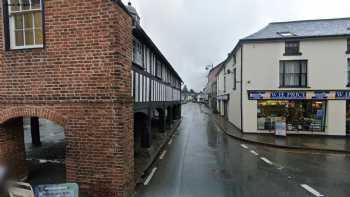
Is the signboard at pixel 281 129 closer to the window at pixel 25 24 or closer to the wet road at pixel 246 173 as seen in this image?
the wet road at pixel 246 173

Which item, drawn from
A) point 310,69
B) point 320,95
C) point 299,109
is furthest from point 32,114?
point 320,95

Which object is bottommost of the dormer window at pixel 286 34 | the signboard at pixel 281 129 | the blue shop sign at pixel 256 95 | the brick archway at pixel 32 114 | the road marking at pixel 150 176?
the road marking at pixel 150 176

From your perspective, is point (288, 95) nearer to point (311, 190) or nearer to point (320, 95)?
point (320, 95)

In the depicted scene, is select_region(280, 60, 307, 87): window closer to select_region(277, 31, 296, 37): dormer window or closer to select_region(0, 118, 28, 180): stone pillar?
select_region(277, 31, 296, 37): dormer window

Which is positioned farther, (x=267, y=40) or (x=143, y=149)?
(x=267, y=40)

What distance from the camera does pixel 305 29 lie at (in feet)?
50.6

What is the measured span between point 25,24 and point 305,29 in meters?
17.8

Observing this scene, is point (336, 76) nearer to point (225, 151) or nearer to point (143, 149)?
point (225, 151)

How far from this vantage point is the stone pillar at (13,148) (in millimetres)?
5475

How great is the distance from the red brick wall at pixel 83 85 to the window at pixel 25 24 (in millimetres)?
246

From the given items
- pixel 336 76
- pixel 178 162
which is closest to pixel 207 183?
pixel 178 162

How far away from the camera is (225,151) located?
10.7 metres

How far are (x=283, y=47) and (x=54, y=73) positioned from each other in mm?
14681

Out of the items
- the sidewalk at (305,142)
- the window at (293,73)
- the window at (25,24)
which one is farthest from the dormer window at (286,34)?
the window at (25,24)
